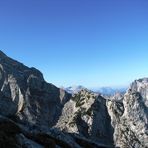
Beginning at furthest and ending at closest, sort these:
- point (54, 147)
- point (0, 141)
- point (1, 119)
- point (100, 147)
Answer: point (100, 147) → point (1, 119) → point (54, 147) → point (0, 141)

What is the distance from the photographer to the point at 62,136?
3684 centimetres

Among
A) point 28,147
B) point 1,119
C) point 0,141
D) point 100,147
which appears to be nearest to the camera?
point 0,141

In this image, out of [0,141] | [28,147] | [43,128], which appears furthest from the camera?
[43,128]

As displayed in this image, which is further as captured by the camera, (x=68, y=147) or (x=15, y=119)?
(x=15, y=119)

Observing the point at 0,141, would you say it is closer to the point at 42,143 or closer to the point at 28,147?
the point at 28,147

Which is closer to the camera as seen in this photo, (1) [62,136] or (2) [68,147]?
(2) [68,147]

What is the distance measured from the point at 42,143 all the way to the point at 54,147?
1.10 metres

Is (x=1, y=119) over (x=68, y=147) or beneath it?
over

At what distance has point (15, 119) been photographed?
1492 inches

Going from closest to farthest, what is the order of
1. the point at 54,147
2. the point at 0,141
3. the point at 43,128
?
1. the point at 0,141
2. the point at 54,147
3. the point at 43,128

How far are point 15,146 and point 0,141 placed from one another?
50.6 inches

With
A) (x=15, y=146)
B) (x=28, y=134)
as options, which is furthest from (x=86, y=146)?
(x=15, y=146)

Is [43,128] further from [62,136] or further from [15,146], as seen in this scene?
[15,146]

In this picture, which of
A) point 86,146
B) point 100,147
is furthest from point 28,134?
point 100,147
